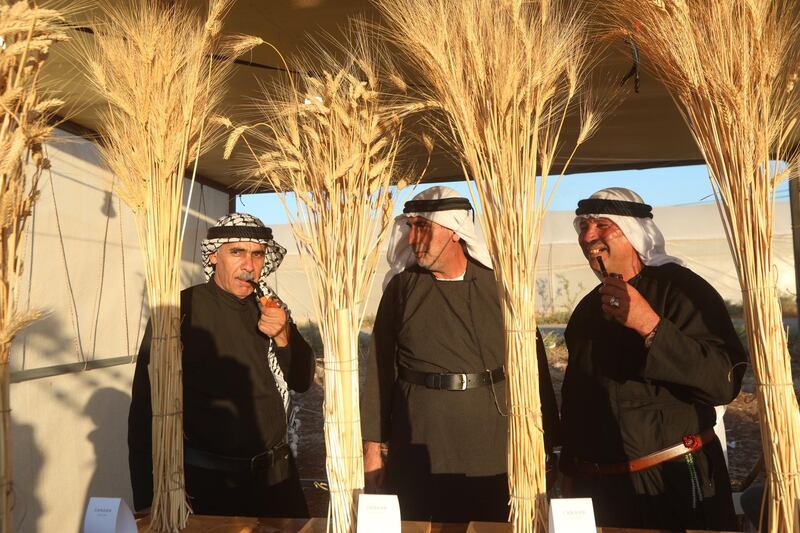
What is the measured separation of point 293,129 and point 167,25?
415mm

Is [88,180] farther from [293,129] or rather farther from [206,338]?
[293,129]

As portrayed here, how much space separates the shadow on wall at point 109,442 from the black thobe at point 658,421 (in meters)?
2.60

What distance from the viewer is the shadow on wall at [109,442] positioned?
334 cm

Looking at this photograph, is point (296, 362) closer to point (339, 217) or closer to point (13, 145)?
point (339, 217)

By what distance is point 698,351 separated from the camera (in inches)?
65.7

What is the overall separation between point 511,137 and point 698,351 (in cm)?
88

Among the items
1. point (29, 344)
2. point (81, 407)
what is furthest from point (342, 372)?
point (81, 407)

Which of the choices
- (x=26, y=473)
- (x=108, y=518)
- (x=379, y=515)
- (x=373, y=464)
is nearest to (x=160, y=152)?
(x=108, y=518)

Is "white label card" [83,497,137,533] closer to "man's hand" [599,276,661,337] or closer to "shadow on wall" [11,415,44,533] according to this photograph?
"man's hand" [599,276,661,337]

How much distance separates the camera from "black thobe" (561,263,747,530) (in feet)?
5.98

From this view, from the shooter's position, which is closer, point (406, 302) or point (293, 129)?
point (293, 129)

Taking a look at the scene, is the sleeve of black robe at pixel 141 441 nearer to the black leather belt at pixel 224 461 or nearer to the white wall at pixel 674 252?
the black leather belt at pixel 224 461

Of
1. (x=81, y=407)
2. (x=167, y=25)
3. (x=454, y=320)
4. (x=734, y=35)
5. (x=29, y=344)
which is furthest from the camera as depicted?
(x=81, y=407)

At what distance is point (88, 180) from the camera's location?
326cm
